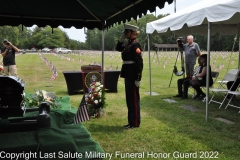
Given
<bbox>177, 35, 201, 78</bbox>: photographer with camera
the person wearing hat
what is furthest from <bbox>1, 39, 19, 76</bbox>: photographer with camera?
<bbox>177, 35, 201, 78</bbox>: photographer with camera

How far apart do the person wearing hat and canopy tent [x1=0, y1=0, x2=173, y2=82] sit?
34 cm

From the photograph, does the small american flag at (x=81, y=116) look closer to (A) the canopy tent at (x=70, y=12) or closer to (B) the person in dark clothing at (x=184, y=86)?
(A) the canopy tent at (x=70, y=12)

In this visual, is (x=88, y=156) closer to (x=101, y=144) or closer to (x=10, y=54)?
(x=101, y=144)

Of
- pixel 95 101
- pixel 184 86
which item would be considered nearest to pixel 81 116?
pixel 95 101

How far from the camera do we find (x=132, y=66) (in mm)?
5207

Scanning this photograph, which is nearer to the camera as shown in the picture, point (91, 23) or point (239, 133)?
point (239, 133)

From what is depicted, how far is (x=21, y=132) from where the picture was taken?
3834 mm

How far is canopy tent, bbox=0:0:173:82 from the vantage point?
467 centimetres

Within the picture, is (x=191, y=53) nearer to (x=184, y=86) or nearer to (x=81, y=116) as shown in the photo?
(x=184, y=86)

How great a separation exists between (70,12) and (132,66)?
2082mm

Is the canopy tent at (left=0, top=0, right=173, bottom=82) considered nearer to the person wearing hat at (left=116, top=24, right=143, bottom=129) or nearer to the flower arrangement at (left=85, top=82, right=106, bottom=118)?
the person wearing hat at (left=116, top=24, right=143, bottom=129)

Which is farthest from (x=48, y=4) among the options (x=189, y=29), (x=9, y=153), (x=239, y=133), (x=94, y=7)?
(x=189, y=29)

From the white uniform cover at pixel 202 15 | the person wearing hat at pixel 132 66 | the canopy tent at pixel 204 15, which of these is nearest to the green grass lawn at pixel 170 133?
the person wearing hat at pixel 132 66

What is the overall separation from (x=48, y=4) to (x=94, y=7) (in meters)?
0.97
